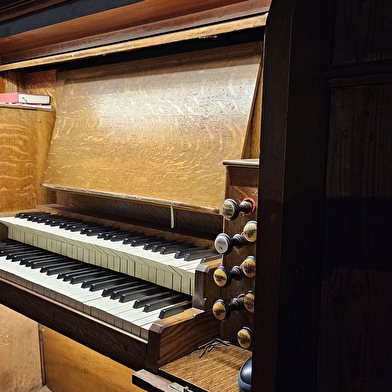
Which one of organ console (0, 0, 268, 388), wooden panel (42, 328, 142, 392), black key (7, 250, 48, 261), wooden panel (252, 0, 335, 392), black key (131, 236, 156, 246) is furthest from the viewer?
wooden panel (42, 328, 142, 392)

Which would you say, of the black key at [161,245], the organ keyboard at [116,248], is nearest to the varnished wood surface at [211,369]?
the organ keyboard at [116,248]

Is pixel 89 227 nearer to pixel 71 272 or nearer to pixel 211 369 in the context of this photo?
pixel 71 272

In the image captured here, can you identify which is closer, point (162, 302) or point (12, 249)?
point (162, 302)

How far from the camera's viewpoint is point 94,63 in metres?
2.60

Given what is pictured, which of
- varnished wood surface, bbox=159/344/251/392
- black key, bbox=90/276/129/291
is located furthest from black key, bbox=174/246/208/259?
varnished wood surface, bbox=159/344/251/392

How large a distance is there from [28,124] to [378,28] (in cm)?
231

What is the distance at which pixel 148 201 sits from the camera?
2.08 metres

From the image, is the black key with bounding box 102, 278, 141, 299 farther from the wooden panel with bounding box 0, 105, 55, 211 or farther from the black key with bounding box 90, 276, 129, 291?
the wooden panel with bounding box 0, 105, 55, 211

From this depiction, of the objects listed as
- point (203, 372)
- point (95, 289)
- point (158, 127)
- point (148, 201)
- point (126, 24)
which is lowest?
point (203, 372)

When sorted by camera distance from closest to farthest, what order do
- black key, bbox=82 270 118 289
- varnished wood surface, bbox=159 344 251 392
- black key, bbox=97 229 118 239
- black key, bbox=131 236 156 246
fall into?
varnished wood surface, bbox=159 344 251 392 → black key, bbox=82 270 118 289 → black key, bbox=131 236 156 246 → black key, bbox=97 229 118 239

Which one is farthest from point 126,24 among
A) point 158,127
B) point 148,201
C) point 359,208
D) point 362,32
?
point 359,208

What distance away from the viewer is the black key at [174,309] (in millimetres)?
1510

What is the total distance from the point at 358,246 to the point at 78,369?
2.30 metres

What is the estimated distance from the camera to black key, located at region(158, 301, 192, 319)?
59.4 inches
